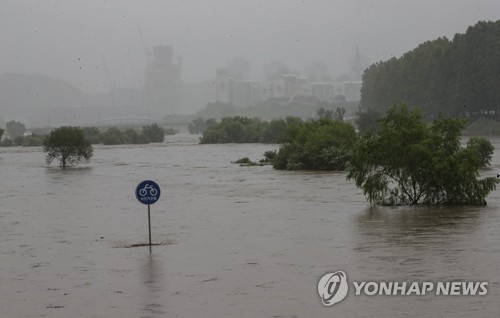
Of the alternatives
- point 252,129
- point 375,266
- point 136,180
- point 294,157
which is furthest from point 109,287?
point 252,129

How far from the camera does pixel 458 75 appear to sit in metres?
104

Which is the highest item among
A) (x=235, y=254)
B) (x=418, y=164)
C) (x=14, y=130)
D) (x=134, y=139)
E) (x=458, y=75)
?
(x=458, y=75)

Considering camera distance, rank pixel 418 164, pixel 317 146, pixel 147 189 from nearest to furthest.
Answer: pixel 147 189
pixel 418 164
pixel 317 146

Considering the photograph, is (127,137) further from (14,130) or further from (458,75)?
(14,130)

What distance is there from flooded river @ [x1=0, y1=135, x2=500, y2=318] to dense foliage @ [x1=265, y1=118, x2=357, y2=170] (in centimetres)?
1568

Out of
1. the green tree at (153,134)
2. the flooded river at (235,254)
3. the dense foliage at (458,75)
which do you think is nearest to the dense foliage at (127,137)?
the green tree at (153,134)

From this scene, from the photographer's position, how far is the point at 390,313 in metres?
14.2

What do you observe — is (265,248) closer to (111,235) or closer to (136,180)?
(111,235)

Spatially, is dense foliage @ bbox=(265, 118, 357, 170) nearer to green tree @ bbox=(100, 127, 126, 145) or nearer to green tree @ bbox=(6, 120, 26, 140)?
green tree @ bbox=(100, 127, 126, 145)

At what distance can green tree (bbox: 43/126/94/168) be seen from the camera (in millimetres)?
74000

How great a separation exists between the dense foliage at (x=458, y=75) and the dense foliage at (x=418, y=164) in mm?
65496

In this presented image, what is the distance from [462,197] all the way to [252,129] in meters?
91.0

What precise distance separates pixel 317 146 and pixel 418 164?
2601 centimetres

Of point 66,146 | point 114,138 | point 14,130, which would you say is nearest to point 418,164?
point 66,146
